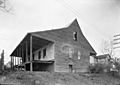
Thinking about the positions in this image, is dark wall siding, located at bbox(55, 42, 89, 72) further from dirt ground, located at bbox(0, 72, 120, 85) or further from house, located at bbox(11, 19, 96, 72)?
dirt ground, located at bbox(0, 72, 120, 85)

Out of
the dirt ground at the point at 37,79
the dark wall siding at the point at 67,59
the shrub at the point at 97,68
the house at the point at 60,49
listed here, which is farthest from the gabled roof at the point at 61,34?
the dirt ground at the point at 37,79

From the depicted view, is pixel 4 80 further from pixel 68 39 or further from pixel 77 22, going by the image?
pixel 77 22

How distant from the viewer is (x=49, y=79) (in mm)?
15602

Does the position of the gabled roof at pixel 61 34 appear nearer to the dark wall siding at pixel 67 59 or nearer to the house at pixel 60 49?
the house at pixel 60 49

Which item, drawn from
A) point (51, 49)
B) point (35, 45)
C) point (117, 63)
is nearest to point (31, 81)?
point (51, 49)

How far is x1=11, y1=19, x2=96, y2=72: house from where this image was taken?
23078 mm

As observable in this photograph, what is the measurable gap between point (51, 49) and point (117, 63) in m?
12.8

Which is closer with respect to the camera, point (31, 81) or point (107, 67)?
point (31, 81)

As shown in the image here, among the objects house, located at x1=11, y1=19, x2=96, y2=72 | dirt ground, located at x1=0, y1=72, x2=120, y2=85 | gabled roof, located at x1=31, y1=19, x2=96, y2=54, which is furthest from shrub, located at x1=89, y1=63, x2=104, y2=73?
dirt ground, located at x1=0, y1=72, x2=120, y2=85

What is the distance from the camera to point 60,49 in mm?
24250

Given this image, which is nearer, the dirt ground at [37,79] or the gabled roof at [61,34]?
the dirt ground at [37,79]

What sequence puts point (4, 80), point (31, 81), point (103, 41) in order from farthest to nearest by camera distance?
point (103, 41)
point (31, 81)
point (4, 80)

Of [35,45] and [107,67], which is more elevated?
[35,45]

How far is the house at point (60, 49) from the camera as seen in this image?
75.7 ft
